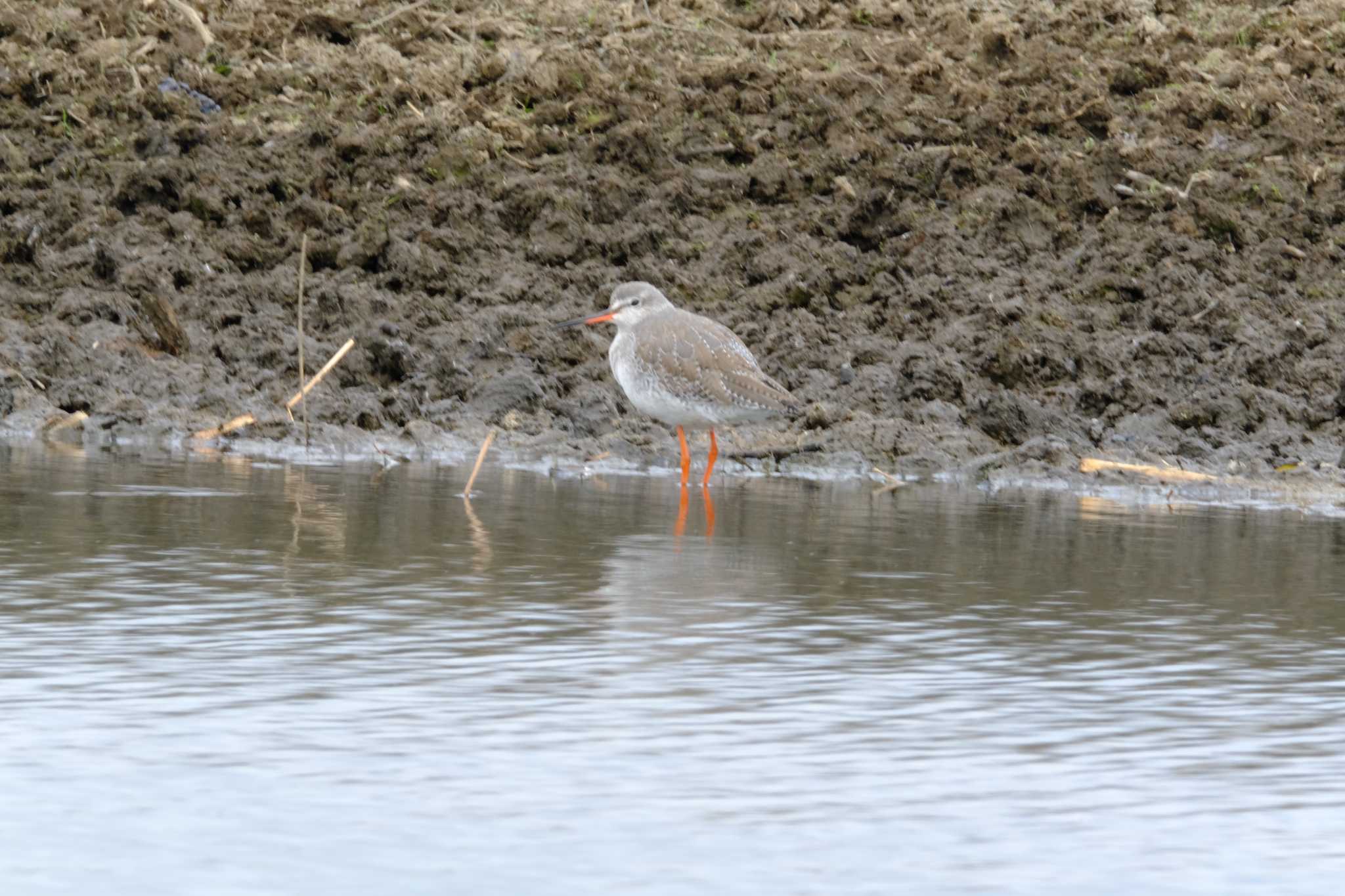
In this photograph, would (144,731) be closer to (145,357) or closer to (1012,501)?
(1012,501)

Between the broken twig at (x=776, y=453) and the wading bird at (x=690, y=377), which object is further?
the broken twig at (x=776, y=453)

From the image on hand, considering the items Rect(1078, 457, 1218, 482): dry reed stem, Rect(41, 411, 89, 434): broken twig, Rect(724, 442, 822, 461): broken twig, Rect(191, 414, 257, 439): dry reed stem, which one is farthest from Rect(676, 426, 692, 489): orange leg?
Rect(41, 411, 89, 434): broken twig

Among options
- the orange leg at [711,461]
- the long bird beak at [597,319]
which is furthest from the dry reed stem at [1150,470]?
the long bird beak at [597,319]

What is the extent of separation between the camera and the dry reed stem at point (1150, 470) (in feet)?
39.9

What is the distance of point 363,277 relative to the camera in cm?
1623

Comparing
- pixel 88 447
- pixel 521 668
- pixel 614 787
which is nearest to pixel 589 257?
pixel 88 447

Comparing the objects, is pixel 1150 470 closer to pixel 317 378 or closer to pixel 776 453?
pixel 776 453

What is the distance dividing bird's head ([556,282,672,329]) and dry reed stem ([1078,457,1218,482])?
2.82 m

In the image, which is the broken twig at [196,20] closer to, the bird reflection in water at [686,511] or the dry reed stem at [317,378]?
the dry reed stem at [317,378]

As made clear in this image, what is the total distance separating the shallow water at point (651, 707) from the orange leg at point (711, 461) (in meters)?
2.25

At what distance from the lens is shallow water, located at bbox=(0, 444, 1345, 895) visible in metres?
4.12

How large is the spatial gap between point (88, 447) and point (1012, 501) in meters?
5.59

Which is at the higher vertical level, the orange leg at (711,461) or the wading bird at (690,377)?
the wading bird at (690,377)

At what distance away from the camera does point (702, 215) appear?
17.2 metres
